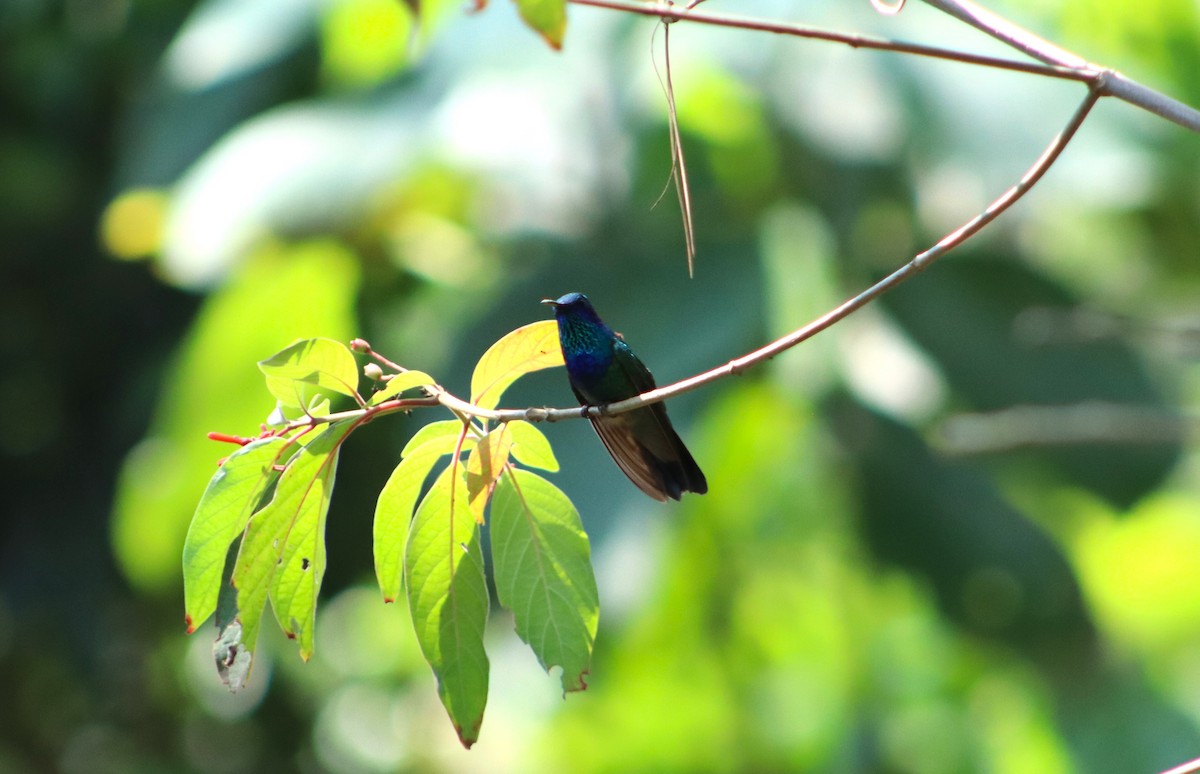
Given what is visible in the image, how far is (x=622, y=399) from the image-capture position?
120 inches

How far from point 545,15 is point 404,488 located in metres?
0.63

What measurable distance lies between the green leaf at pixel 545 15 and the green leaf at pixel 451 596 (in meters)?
0.56

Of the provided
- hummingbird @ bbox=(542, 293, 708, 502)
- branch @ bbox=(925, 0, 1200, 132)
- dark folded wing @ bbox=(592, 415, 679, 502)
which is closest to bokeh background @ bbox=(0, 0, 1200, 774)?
hummingbird @ bbox=(542, 293, 708, 502)

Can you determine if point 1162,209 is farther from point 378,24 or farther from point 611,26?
point 378,24

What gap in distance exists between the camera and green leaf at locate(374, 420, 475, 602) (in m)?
1.54

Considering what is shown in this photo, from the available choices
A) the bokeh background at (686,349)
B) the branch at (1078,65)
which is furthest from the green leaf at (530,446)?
the bokeh background at (686,349)

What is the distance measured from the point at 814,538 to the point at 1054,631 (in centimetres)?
145

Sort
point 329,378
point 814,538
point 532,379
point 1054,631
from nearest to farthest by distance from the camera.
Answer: point 329,378 → point 532,379 → point 1054,631 → point 814,538

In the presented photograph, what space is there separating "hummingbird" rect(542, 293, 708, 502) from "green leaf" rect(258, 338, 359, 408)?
101cm

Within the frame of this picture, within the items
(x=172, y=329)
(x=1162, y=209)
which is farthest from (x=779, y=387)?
(x=172, y=329)

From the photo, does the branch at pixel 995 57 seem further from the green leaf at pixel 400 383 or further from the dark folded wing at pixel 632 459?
the dark folded wing at pixel 632 459

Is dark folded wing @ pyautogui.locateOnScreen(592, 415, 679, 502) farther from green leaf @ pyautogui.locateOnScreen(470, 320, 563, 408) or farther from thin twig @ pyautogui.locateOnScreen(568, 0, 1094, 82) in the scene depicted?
thin twig @ pyautogui.locateOnScreen(568, 0, 1094, 82)

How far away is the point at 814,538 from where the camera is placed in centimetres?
745

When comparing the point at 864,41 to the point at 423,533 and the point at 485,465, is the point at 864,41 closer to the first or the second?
the point at 485,465
